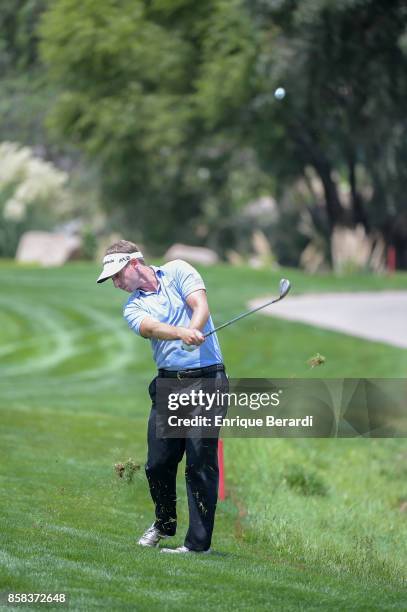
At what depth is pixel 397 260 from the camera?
144 feet

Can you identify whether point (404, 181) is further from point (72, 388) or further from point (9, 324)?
point (72, 388)

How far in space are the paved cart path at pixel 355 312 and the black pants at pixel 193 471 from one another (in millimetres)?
16802

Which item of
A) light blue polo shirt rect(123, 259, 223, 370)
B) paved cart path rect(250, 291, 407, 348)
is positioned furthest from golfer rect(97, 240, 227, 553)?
paved cart path rect(250, 291, 407, 348)

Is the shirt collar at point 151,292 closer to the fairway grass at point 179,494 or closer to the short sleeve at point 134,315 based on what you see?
the short sleeve at point 134,315

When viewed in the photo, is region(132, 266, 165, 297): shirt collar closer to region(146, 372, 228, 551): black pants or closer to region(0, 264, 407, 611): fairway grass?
region(146, 372, 228, 551): black pants

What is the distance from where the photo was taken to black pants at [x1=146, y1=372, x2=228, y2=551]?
7.94 metres

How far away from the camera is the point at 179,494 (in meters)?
11.3

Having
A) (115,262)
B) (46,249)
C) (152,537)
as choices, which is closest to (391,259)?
(46,249)

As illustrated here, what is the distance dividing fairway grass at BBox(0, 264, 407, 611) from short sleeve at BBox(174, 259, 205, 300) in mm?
1445

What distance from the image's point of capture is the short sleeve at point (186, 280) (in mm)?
7789

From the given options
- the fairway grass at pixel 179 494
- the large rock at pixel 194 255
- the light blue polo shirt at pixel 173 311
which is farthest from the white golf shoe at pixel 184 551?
the large rock at pixel 194 255

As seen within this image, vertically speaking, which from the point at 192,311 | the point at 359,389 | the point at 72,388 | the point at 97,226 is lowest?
the point at 97,226

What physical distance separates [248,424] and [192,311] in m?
0.89

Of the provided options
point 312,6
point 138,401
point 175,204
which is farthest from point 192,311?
point 175,204
